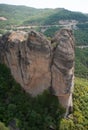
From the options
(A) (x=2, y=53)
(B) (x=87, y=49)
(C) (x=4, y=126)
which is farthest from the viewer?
(B) (x=87, y=49)

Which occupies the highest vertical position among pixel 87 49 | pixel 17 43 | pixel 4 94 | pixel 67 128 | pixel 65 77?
pixel 17 43

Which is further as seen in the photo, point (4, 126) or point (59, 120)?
point (59, 120)

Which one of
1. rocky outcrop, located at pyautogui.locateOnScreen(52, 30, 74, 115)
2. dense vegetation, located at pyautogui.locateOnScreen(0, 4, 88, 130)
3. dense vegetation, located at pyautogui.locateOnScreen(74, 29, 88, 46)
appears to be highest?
rocky outcrop, located at pyautogui.locateOnScreen(52, 30, 74, 115)

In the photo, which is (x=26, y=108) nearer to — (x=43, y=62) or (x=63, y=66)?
(x=43, y=62)

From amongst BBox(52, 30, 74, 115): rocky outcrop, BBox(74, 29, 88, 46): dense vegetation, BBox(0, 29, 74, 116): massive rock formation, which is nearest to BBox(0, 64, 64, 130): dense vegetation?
BBox(0, 29, 74, 116): massive rock formation

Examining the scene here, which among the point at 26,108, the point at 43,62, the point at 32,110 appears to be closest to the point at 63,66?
the point at 43,62

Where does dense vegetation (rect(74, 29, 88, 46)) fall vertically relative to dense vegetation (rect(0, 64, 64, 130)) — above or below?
below

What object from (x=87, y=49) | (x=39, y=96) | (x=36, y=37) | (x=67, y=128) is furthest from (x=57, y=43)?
(x=87, y=49)

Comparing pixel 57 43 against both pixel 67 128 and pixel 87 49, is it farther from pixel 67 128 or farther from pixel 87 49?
pixel 87 49

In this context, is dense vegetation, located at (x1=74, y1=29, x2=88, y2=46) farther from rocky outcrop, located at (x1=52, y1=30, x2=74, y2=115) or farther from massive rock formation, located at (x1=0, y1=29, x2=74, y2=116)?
rocky outcrop, located at (x1=52, y1=30, x2=74, y2=115)
